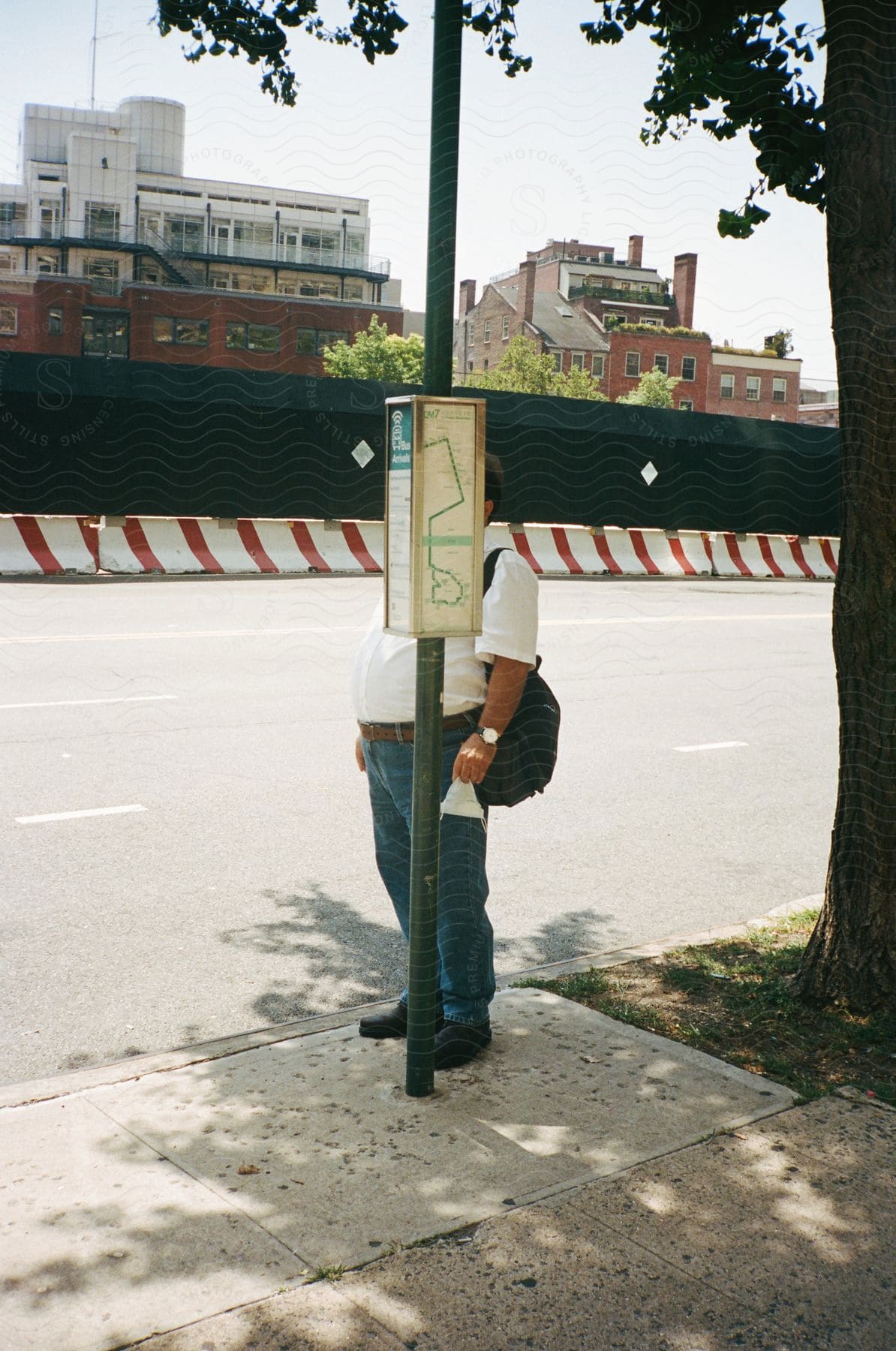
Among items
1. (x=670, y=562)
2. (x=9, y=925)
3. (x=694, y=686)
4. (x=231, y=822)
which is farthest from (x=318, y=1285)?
(x=670, y=562)

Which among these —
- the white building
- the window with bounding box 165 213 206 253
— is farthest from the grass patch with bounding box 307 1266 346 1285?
the window with bounding box 165 213 206 253

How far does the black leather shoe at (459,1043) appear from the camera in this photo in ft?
12.4

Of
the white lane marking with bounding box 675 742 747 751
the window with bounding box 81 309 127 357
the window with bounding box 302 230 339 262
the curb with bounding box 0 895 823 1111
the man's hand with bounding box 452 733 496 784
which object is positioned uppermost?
the window with bounding box 302 230 339 262

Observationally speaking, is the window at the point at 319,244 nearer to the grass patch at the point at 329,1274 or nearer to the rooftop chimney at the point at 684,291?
the rooftop chimney at the point at 684,291

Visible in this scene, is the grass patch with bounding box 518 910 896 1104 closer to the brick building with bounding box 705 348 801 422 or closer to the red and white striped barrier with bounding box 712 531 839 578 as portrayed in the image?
the red and white striped barrier with bounding box 712 531 839 578

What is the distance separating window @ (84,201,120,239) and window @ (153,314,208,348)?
4417 mm

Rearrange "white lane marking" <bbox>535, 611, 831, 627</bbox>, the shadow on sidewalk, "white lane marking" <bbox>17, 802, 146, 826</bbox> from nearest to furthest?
the shadow on sidewalk < "white lane marking" <bbox>17, 802, 146, 826</bbox> < "white lane marking" <bbox>535, 611, 831, 627</bbox>

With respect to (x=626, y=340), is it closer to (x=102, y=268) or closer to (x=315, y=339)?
(x=315, y=339)

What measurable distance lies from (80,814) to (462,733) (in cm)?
335

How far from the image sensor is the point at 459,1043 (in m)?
3.82

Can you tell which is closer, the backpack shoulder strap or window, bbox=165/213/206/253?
the backpack shoulder strap

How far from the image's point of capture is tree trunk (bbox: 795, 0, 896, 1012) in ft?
13.5

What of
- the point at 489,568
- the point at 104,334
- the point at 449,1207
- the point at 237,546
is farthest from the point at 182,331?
the point at 449,1207

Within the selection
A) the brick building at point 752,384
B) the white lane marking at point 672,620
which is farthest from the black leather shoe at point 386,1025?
the brick building at point 752,384
